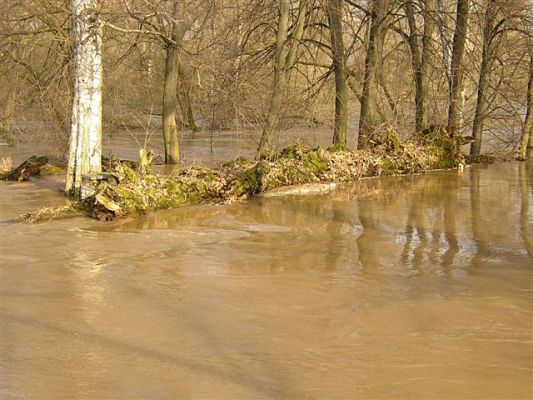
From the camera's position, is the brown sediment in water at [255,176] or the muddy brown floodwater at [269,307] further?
the brown sediment in water at [255,176]

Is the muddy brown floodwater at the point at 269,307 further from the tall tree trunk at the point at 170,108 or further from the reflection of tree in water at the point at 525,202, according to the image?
the tall tree trunk at the point at 170,108

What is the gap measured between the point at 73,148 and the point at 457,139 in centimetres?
987

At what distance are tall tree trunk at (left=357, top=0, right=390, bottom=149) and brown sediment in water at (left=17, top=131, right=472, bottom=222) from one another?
0.94 meters

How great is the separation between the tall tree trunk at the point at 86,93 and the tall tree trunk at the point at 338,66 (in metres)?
6.47

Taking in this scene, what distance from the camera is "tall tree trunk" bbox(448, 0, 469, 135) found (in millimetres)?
17062

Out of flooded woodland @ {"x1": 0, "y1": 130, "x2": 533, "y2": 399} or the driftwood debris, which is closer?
flooded woodland @ {"x1": 0, "y1": 130, "x2": 533, "y2": 399}

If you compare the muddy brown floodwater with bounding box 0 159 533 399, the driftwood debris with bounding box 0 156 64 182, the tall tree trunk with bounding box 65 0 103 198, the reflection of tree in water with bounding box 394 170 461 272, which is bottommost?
the muddy brown floodwater with bounding box 0 159 533 399

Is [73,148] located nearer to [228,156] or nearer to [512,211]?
[512,211]

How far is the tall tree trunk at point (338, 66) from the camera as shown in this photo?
15609mm

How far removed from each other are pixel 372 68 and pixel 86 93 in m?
7.88

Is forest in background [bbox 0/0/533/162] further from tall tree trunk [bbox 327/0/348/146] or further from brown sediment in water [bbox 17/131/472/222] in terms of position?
brown sediment in water [bbox 17/131/472/222]

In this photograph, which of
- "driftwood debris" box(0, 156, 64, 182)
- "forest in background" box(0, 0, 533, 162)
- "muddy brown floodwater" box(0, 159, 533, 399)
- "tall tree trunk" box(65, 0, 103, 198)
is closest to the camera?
"muddy brown floodwater" box(0, 159, 533, 399)

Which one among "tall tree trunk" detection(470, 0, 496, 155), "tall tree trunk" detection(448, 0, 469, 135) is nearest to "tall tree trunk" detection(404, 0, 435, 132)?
"tall tree trunk" detection(448, 0, 469, 135)

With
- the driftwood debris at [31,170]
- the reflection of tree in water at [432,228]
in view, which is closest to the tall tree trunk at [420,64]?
the reflection of tree in water at [432,228]
